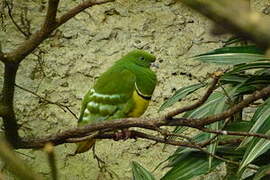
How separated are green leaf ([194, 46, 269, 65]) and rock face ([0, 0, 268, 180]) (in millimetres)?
710

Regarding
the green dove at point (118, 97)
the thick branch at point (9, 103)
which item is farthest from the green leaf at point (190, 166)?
the thick branch at point (9, 103)

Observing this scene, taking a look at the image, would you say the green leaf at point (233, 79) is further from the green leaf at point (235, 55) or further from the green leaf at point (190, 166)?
the green leaf at point (190, 166)

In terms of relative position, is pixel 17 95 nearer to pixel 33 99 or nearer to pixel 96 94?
pixel 33 99

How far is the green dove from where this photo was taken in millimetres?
1711

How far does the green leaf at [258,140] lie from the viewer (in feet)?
4.63

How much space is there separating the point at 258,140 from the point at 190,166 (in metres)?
0.23

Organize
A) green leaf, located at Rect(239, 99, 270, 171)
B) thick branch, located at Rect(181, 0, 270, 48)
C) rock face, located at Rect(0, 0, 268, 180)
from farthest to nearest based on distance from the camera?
rock face, located at Rect(0, 0, 268, 180)
green leaf, located at Rect(239, 99, 270, 171)
thick branch, located at Rect(181, 0, 270, 48)

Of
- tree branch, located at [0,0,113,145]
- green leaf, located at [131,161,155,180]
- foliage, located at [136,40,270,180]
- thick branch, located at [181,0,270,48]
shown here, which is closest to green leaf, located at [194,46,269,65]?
foliage, located at [136,40,270,180]

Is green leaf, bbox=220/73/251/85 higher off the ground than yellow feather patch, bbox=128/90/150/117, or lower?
higher

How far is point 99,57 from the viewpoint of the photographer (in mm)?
2434

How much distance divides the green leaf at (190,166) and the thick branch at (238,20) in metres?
1.27

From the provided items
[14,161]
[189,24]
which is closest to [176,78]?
[189,24]

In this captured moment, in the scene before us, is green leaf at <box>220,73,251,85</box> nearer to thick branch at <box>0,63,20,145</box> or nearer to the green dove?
the green dove

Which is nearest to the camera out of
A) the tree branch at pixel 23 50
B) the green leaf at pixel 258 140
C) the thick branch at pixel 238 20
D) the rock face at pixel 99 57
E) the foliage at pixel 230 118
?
the thick branch at pixel 238 20
